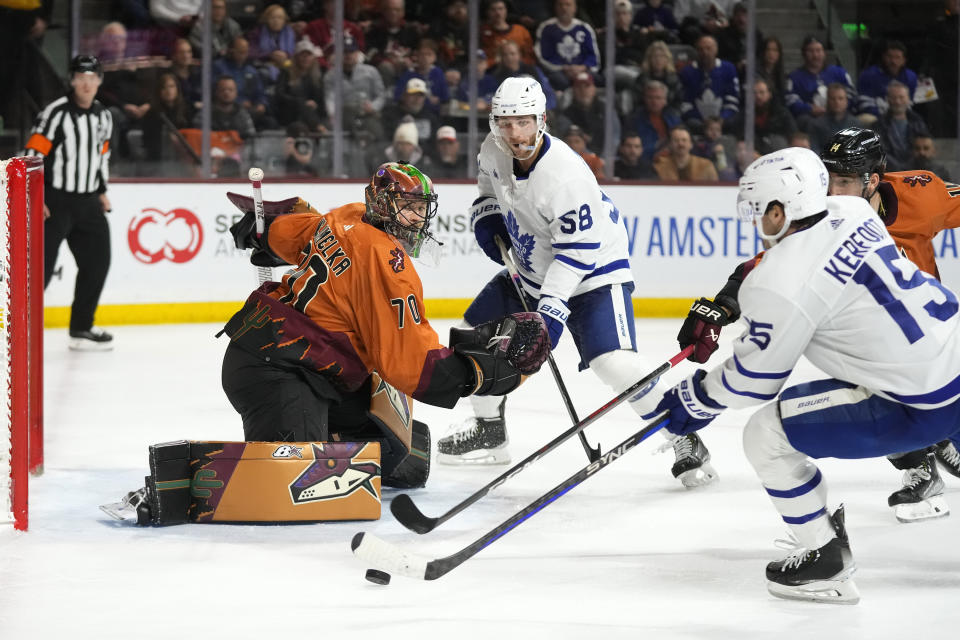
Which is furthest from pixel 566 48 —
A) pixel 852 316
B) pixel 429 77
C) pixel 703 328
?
pixel 852 316

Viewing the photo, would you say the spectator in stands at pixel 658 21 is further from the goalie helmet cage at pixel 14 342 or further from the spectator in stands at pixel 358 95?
the goalie helmet cage at pixel 14 342

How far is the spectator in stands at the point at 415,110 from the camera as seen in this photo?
26.8ft

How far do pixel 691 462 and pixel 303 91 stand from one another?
4649mm

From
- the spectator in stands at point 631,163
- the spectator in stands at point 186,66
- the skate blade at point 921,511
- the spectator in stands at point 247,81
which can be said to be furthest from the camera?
the spectator in stands at point 631,163

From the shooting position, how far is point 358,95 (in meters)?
8.10

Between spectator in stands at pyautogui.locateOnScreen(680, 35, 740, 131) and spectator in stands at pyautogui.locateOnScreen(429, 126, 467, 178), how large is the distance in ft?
4.81

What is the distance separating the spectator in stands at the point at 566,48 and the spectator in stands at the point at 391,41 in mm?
817

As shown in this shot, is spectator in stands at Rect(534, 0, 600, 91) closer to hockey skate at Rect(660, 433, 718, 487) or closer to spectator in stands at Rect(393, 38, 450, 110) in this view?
spectator in stands at Rect(393, 38, 450, 110)

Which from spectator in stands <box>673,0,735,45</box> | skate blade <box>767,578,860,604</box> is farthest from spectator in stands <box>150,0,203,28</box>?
skate blade <box>767,578,860,604</box>

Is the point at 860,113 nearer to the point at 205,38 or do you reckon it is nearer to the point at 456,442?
the point at 205,38

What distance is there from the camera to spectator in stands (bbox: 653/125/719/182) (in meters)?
8.23

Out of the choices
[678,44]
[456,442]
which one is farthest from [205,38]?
[456,442]

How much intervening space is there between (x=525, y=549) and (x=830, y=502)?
1.03 meters

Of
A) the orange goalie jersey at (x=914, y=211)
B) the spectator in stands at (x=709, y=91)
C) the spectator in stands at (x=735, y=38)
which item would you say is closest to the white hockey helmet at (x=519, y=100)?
the orange goalie jersey at (x=914, y=211)
